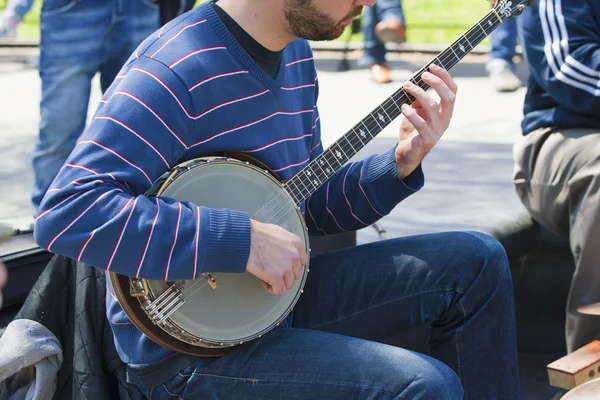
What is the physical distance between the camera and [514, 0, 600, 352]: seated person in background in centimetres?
254

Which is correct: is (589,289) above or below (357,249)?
below

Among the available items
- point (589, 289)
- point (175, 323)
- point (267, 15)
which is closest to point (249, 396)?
point (175, 323)

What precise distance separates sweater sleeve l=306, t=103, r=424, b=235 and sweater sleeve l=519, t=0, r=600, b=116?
34.8 inches

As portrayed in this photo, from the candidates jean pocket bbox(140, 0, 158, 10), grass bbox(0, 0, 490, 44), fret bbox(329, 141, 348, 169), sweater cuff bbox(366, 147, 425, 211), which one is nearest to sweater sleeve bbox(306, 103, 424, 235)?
sweater cuff bbox(366, 147, 425, 211)

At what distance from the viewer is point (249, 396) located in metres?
1.54

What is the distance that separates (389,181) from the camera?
188 cm

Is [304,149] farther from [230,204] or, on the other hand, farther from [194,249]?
[194,249]

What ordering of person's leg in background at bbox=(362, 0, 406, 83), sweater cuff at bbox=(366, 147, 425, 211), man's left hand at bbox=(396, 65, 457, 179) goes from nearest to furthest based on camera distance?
man's left hand at bbox=(396, 65, 457, 179)
sweater cuff at bbox=(366, 147, 425, 211)
person's leg in background at bbox=(362, 0, 406, 83)

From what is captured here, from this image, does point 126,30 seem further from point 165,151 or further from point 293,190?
point 165,151

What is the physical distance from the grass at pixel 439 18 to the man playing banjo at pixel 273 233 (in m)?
6.35

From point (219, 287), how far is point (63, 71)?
64.1 inches

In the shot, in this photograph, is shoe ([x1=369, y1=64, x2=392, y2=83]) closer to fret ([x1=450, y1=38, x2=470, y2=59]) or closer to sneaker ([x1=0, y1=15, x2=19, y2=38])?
sneaker ([x1=0, y1=15, x2=19, y2=38])

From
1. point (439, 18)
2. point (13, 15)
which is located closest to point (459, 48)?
point (13, 15)

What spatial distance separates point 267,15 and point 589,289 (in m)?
1.40
